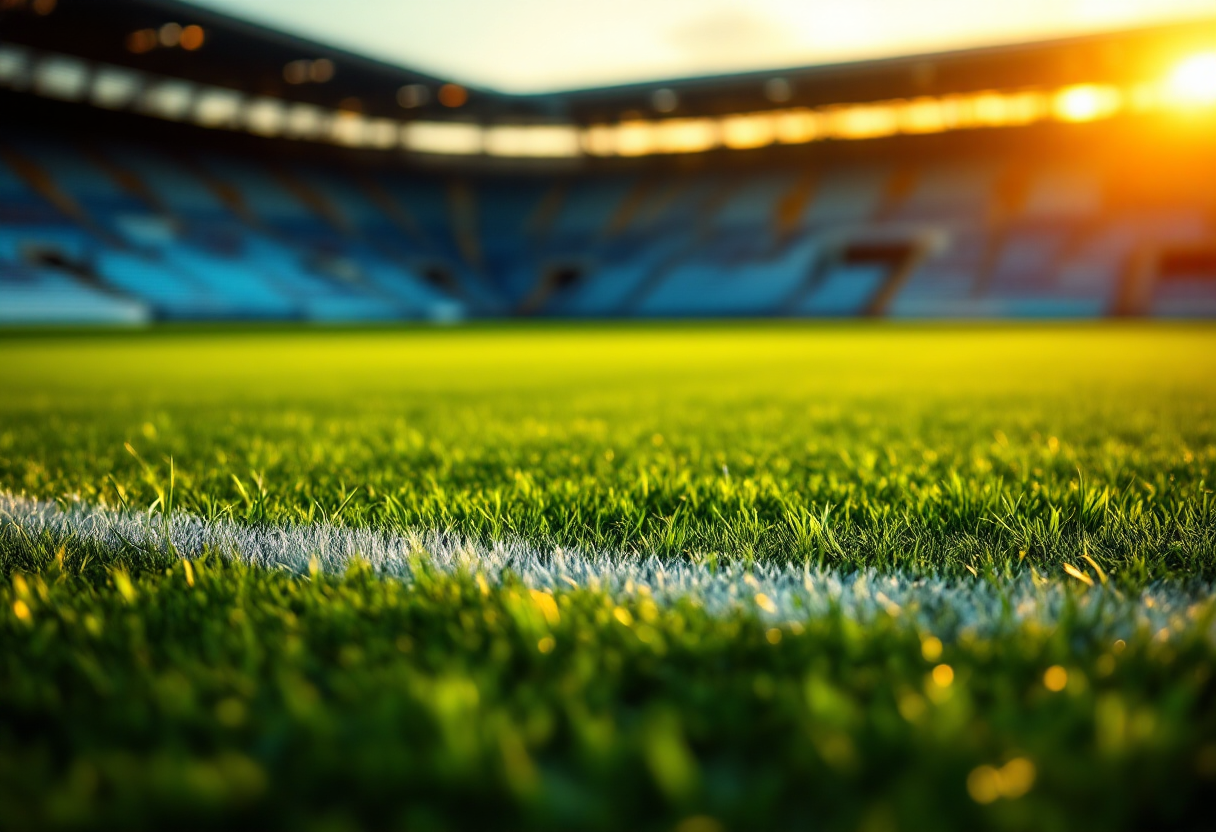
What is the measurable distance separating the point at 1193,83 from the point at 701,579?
3362 cm

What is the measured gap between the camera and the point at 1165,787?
1.95 feet

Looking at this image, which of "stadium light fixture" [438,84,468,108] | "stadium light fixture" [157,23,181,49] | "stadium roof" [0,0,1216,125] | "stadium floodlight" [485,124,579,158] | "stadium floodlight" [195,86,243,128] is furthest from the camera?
"stadium floodlight" [485,124,579,158]

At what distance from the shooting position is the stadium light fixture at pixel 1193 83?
25406 millimetres

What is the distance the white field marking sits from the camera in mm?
984

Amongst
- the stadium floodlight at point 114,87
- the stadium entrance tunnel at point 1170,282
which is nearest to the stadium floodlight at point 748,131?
the stadium entrance tunnel at point 1170,282

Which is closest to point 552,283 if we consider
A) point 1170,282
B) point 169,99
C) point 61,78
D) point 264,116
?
point 264,116

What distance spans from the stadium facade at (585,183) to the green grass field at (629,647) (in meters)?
22.2

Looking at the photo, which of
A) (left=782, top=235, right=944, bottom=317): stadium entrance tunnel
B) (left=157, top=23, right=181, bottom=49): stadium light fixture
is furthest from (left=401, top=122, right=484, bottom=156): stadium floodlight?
(left=782, top=235, right=944, bottom=317): stadium entrance tunnel

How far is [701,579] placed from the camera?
3.85 feet

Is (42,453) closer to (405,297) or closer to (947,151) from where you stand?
(405,297)

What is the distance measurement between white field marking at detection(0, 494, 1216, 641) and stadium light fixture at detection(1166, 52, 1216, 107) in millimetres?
31865

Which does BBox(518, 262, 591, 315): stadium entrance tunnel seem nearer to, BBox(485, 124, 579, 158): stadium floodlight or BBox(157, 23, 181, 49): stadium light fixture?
BBox(485, 124, 579, 158): stadium floodlight

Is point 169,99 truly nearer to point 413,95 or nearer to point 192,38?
point 192,38

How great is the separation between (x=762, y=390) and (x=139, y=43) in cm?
2570
